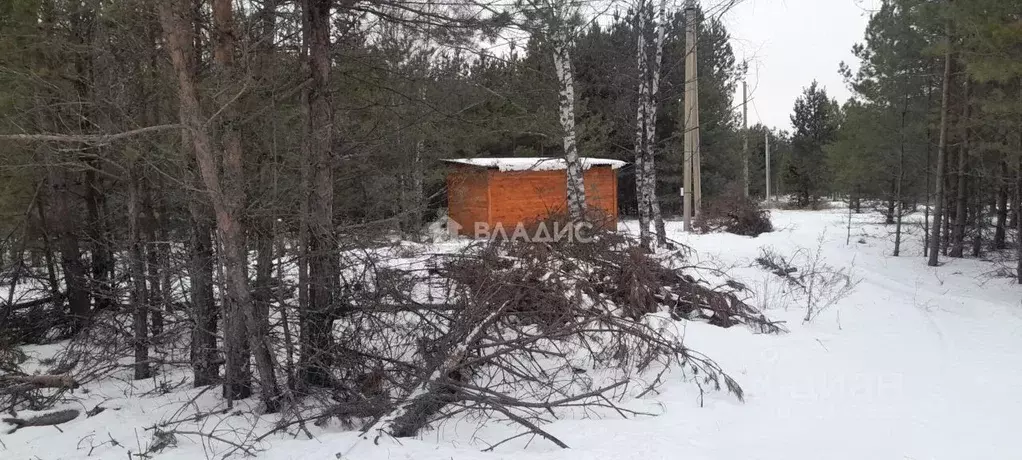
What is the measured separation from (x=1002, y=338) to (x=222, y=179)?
821 cm

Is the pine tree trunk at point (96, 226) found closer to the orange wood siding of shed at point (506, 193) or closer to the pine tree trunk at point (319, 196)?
the pine tree trunk at point (319, 196)

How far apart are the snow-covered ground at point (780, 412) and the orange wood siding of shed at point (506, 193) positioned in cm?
928

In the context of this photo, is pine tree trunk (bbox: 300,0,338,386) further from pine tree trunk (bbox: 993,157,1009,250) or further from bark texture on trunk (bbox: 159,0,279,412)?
pine tree trunk (bbox: 993,157,1009,250)

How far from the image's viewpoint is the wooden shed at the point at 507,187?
15.9 metres

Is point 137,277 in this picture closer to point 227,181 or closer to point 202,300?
point 202,300

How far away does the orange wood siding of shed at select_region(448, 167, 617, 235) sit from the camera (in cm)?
1605

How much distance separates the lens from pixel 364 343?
505 cm

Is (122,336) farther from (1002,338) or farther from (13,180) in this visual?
(1002,338)

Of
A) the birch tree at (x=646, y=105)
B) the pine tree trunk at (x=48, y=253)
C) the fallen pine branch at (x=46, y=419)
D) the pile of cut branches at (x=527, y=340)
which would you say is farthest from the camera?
the birch tree at (x=646, y=105)

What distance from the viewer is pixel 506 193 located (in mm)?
16281

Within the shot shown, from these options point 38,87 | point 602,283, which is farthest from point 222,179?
point 602,283

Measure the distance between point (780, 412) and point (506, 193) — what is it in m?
12.3

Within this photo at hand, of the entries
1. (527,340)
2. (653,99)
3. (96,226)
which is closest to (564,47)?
(653,99)

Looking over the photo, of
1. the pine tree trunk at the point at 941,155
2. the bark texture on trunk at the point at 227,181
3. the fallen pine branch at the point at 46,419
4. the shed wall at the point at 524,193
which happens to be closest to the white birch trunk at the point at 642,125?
the shed wall at the point at 524,193
